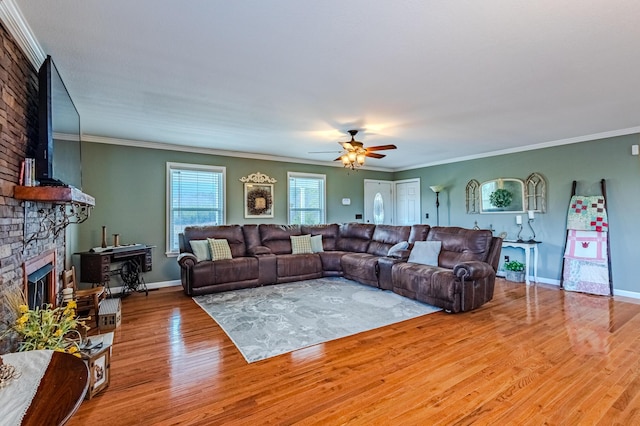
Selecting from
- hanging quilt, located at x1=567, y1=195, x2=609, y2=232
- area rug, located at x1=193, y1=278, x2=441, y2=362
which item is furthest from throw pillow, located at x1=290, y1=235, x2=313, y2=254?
hanging quilt, located at x1=567, y1=195, x2=609, y2=232

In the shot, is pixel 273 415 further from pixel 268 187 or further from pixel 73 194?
pixel 268 187

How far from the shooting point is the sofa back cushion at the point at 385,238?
5602 millimetres

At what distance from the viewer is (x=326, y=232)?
6609mm

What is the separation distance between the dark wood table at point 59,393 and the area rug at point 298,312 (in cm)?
158

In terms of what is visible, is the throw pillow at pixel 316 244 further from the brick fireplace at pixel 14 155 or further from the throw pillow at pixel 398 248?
the brick fireplace at pixel 14 155

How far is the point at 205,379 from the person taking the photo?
2369 millimetres

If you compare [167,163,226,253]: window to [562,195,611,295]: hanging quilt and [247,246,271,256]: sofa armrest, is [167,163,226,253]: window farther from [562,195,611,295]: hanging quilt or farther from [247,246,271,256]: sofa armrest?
[562,195,611,295]: hanging quilt

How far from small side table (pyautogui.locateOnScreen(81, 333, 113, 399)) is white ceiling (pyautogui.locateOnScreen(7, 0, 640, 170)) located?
222 cm

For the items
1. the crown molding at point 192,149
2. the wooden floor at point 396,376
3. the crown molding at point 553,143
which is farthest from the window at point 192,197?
the crown molding at point 553,143

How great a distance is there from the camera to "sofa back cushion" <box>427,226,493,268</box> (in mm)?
4367

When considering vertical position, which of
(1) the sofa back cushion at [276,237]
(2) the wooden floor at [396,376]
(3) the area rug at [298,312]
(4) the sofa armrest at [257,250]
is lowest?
(2) the wooden floor at [396,376]

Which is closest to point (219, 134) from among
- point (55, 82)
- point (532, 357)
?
point (55, 82)

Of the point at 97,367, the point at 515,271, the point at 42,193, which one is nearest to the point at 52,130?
the point at 42,193

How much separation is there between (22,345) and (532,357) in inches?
148
